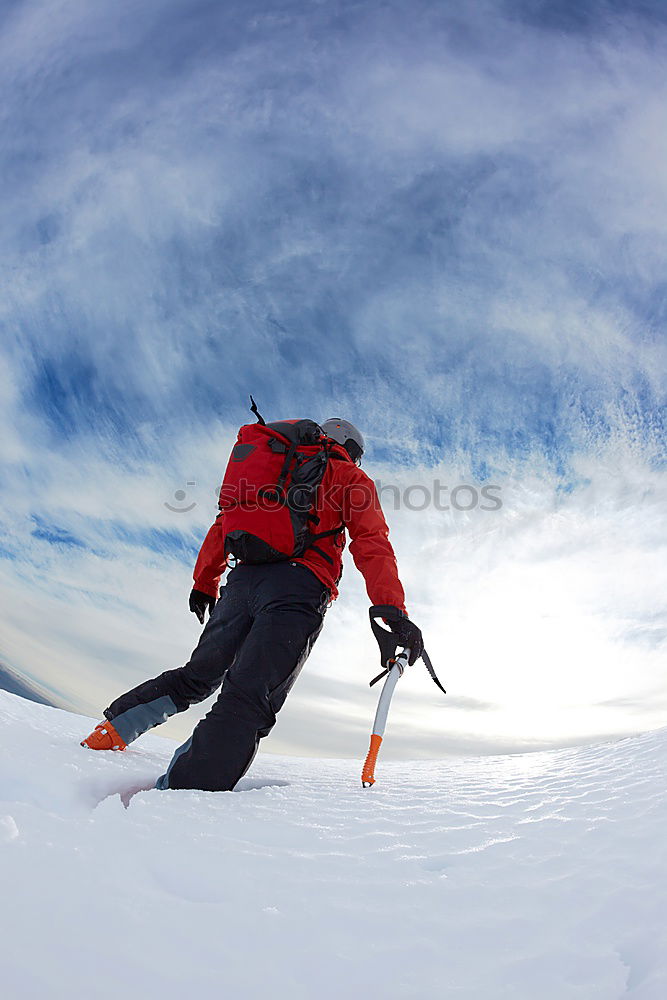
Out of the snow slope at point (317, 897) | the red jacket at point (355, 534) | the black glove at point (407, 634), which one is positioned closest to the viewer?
the snow slope at point (317, 897)

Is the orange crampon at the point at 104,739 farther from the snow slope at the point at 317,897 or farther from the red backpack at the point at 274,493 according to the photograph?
the red backpack at the point at 274,493

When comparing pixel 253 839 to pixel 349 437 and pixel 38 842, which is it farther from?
pixel 349 437

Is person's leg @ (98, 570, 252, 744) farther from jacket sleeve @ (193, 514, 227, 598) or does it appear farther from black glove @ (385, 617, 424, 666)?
black glove @ (385, 617, 424, 666)

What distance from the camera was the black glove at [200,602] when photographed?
4234mm

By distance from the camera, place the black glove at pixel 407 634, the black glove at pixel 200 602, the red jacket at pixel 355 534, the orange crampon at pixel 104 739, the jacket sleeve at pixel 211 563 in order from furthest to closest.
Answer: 1. the black glove at pixel 200 602
2. the jacket sleeve at pixel 211 563
3. the red jacket at pixel 355 534
4. the black glove at pixel 407 634
5. the orange crampon at pixel 104 739

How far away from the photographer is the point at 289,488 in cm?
343

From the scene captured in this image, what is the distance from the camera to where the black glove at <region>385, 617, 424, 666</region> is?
10.4 feet

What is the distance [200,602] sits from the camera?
4266mm

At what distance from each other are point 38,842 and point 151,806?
0.47m

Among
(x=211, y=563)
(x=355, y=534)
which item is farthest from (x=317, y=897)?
(x=211, y=563)

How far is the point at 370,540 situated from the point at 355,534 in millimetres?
120

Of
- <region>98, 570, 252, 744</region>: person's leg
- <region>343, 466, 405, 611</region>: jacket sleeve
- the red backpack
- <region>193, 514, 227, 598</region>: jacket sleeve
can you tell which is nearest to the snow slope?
<region>98, 570, 252, 744</region>: person's leg

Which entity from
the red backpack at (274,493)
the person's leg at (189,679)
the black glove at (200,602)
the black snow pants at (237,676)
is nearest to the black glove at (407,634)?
the black snow pants at (237,676)

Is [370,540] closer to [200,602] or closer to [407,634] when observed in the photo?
[407,634]
